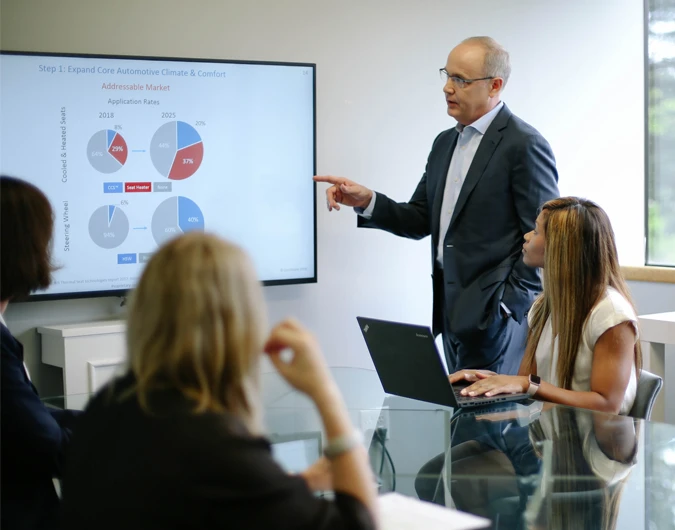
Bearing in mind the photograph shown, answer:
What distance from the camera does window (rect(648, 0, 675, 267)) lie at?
496cm

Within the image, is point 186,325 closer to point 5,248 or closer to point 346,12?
point 5,248

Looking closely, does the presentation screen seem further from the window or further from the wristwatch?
the window

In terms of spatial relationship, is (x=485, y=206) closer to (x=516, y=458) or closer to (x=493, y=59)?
(x=493, y=59)

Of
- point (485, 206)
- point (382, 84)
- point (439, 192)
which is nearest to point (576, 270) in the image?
point (485, 206)

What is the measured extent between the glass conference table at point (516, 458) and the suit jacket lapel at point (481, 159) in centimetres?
117

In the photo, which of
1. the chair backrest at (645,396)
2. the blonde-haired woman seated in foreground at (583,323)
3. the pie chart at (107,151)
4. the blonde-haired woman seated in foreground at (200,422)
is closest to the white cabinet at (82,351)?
the pie chart at (107,151)

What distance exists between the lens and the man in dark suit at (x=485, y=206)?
10.9ft

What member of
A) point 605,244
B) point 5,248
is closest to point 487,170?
point 605,244

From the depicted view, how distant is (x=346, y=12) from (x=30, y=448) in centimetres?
306

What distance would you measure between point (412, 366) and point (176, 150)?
1.81m

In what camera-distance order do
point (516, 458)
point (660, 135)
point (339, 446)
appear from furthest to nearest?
point (660, 135), point (516, 458), point (339, 446)

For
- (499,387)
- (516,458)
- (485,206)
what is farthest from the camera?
(485,206)

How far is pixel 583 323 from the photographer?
2510mm

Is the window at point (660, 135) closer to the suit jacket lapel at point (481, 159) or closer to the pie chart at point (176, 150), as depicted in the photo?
the suit jacket lapel at point (481, 159)
